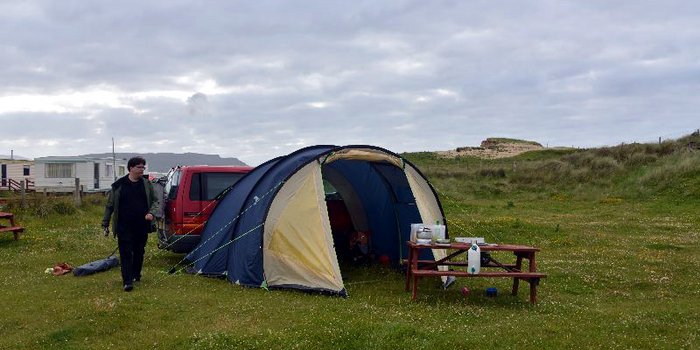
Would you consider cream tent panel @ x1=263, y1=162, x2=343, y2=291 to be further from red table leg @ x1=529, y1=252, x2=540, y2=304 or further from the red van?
red table leg @ x1=529, y1=252, x2=540, y2=304

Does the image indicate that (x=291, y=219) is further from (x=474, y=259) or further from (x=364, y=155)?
(x=474, y=259)

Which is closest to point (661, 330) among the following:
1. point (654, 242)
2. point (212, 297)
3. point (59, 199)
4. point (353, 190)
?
point (212, 297)

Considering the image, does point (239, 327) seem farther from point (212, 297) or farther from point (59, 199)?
point (59, 199)

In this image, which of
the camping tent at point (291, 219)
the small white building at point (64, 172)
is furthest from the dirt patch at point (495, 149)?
the camping tent at point (291, 219)

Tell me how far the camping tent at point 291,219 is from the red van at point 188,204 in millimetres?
444

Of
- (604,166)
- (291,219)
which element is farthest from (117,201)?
(604,166)

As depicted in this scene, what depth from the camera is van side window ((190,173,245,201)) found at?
12.4 metres

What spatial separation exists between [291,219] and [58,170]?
36483 mm

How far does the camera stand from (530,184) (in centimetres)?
3709

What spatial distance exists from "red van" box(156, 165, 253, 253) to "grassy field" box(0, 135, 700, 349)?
2.55 ft

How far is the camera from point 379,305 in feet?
29.9

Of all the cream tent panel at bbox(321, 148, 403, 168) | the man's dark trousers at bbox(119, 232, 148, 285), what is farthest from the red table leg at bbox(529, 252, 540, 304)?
the man's dark trousers at bbox(119, 232, 148, 285)

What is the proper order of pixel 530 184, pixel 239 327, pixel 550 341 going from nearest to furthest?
1. pixel 550 341
2. pixel 239 327
3. pixel 530 184

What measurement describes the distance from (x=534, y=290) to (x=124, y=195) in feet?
21.5
